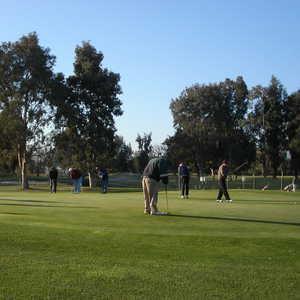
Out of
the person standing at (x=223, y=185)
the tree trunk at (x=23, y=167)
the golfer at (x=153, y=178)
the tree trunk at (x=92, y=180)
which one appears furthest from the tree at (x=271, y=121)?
the golfer at (x=153, y=178)

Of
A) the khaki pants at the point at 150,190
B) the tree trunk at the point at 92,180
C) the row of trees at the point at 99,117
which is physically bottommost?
the tree trunk at the point at 92,180

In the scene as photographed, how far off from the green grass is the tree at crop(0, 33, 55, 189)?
41793mm

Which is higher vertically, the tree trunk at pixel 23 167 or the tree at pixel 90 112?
the tree at pixel 90 112

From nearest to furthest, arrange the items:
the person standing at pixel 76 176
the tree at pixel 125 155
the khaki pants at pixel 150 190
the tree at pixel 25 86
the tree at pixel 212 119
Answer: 1. the khaki pants at pixel 150 190
2. the person standing at pixel 76 176
3. the tree at pixel 25 86
4. the tree at pixel 212 119
5. the tree at pixel 125 155

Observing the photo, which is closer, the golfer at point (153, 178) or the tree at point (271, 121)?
the golfer at point (153, 178)

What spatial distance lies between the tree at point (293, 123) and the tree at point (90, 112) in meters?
29.0

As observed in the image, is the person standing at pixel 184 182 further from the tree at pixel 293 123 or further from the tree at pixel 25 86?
the tree at pixel 293 123

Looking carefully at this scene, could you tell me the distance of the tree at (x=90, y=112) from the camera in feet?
194

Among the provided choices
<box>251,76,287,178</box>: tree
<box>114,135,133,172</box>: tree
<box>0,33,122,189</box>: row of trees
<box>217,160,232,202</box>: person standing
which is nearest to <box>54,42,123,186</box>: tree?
<box>0,33,122,189</box>: row of trees

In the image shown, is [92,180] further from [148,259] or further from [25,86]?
[148,259]

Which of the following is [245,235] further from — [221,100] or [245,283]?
[221,100]

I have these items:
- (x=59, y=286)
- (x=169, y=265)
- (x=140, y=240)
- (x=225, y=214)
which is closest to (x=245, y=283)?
Result: (x=169, y=265)

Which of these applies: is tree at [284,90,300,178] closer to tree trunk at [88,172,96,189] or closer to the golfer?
tree trunk at [88,172,96,189]

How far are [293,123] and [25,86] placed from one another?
42554mm
